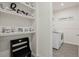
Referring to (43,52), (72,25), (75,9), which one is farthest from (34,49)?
(75,9)

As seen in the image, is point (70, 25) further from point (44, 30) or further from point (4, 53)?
point (4, 53)

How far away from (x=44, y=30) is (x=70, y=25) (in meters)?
2.94

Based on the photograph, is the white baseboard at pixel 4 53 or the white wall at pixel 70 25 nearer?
the white baseboard at pixel 4 53

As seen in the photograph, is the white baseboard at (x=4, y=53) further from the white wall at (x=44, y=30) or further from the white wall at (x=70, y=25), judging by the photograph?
the white wall at (x=70, y=25)

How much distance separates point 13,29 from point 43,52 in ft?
3.91

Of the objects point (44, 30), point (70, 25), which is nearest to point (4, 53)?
point (44, 30)

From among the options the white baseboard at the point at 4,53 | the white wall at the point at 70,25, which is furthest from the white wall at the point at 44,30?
the white wall at the point at 70,25

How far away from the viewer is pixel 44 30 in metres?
2.23

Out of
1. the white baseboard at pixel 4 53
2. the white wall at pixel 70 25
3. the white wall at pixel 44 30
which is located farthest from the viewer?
the white wall at pixel 70 25

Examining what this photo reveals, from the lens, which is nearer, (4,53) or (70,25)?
(4,53)

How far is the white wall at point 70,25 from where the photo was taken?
4294mm

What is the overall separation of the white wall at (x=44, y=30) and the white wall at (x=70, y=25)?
9.55 ft

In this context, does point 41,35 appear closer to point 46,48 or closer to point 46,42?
point 46,42

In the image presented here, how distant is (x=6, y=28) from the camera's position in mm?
1577
